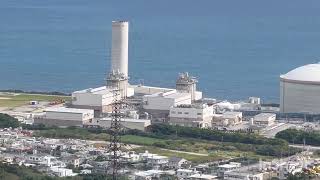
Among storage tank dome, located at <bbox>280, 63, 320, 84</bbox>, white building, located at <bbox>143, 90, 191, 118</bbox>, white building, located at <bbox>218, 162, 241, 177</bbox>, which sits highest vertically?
storage tank dome, located at <bbox>280, 63, 320, 84</bbox>

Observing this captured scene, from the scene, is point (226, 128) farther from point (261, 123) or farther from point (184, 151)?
point (184, 151)

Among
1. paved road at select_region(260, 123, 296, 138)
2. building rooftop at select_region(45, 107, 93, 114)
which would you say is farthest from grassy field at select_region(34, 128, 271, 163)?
paved road at select_region(260, 123, 296, 138)

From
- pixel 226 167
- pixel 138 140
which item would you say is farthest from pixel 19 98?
pixel 226 167

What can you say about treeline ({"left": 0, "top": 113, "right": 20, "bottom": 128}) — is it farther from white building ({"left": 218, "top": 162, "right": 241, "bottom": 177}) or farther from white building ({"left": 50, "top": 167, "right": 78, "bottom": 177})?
white building ({"left": 218, "top": 162, "right": 241, "bottom": 177})

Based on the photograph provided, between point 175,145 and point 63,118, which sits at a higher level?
point 63,118

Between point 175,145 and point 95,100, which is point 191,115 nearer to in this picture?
point 95,100

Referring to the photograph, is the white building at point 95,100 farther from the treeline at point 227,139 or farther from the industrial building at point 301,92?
the industrial building at point 301,92
